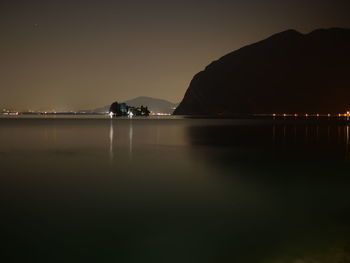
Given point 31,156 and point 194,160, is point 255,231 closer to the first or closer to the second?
point 194,160

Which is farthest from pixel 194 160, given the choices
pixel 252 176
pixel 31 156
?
pixel 31 156

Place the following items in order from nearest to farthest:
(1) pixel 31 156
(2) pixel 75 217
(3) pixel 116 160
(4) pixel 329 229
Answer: (4) pixel 329 229
(2) pixel 75 217
(3) pixel 116 160
(1) pixel 31 156

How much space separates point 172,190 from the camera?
1379cm

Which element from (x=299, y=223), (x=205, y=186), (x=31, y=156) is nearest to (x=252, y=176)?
(x=205, y=186)

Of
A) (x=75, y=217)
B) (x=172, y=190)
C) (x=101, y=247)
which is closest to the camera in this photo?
(x=101, y=247)

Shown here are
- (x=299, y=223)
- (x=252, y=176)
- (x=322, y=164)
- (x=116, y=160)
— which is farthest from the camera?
(x=116, y=160)

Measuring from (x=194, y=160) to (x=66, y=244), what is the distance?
16074mm

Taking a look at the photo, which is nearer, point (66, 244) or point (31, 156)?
point (66, 244)

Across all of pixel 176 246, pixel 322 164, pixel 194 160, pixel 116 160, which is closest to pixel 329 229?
pixel 176 246

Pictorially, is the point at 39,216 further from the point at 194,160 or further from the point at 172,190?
the point at 194,160

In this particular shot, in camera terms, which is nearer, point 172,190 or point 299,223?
point 299,223

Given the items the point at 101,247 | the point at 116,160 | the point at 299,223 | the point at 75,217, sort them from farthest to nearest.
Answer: the point at 116,160
the point at 75,217
the point at 299,223
the point at 101,247

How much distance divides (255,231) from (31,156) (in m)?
20.7

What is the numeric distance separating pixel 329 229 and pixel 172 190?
6.47 meters
